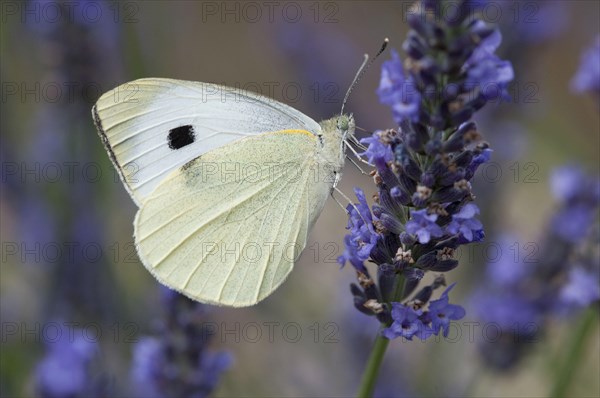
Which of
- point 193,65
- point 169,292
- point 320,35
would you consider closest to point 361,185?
point 320,35

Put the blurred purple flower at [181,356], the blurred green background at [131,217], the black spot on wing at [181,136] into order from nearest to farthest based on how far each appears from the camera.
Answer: the blurred purple flower at [181,356] < the black spot on wing at [181,136] < the blurred green background at [131,217]

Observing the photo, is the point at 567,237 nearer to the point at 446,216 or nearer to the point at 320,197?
the point at 320,197

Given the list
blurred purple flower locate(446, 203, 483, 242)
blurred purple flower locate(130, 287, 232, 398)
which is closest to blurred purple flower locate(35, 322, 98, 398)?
blurred purple flower locate(130, 287, 232, 398)

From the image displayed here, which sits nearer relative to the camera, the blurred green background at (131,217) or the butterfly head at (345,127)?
the butterfly head at (345,127)

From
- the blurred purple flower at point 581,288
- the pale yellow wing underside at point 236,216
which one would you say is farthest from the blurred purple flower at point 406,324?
the blurred purple flower at point 581,288

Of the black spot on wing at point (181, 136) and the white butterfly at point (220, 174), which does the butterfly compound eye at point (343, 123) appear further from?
the black spot on wing at point (181, 136)

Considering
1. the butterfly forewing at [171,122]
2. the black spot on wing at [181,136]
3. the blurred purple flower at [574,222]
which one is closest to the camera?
the butterfly forewing at [171,122]

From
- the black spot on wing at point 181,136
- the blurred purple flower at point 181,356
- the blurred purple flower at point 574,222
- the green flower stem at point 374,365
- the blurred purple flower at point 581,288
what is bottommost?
the blurred purple flower at point 181,356
